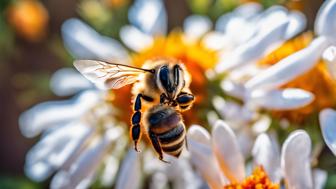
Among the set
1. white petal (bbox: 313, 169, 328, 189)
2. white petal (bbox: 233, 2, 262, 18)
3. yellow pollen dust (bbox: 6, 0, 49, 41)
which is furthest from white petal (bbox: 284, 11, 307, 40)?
yellow pollen dust (bbox: 6, 0, 49, 41)

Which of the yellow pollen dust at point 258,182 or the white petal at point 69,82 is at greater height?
the white petal at point 69,82

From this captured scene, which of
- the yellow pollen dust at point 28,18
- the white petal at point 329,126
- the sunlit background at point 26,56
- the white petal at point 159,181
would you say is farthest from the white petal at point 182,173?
the yellow pollen dust at point 28,18

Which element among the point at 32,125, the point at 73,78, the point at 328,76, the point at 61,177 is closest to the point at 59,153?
the point at 61,177

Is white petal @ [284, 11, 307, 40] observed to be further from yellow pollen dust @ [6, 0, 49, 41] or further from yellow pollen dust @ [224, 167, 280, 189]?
yellow pollen dust @ [6, 0, 49, 41]

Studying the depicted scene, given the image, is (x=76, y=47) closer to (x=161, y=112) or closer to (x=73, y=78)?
(x=73, y=78)

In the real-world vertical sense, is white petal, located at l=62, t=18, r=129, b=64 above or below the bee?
above

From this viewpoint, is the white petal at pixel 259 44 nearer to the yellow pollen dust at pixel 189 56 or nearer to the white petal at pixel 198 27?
the yellow pollen dust at pixel 189 56
